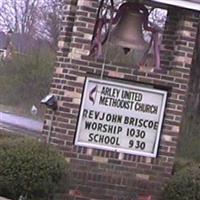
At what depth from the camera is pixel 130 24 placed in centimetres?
995

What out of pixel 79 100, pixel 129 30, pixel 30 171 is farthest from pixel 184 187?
pixel 129 30

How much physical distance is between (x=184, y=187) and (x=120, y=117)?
131 cm

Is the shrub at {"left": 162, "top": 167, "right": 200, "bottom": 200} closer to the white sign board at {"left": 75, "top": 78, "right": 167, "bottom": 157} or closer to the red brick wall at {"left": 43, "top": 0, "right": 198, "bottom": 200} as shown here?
the red brick wall at {"left": 43, "top": 0, "right": 198, "bottom": 200}

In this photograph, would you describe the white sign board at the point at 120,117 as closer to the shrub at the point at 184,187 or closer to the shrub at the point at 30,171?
the shrub at the point at 184,187

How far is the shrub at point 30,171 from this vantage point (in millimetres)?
8578

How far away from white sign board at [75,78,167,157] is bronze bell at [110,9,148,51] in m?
0.72

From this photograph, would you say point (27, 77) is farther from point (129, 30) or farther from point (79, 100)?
point (79, 100)

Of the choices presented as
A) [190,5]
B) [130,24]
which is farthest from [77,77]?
[190,5]

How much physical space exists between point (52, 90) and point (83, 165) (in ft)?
3.73

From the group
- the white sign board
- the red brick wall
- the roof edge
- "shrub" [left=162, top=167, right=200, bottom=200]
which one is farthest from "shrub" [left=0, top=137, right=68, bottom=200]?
the roof edge

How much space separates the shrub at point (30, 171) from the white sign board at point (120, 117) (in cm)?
86

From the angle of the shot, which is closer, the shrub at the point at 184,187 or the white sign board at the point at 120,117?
the shrub at the point at 184,187

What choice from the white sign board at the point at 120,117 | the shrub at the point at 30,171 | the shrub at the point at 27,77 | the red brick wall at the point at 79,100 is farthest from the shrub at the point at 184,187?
the shrub at the point at 27,77

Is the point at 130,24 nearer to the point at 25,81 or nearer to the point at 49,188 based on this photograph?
the point at 49,188
